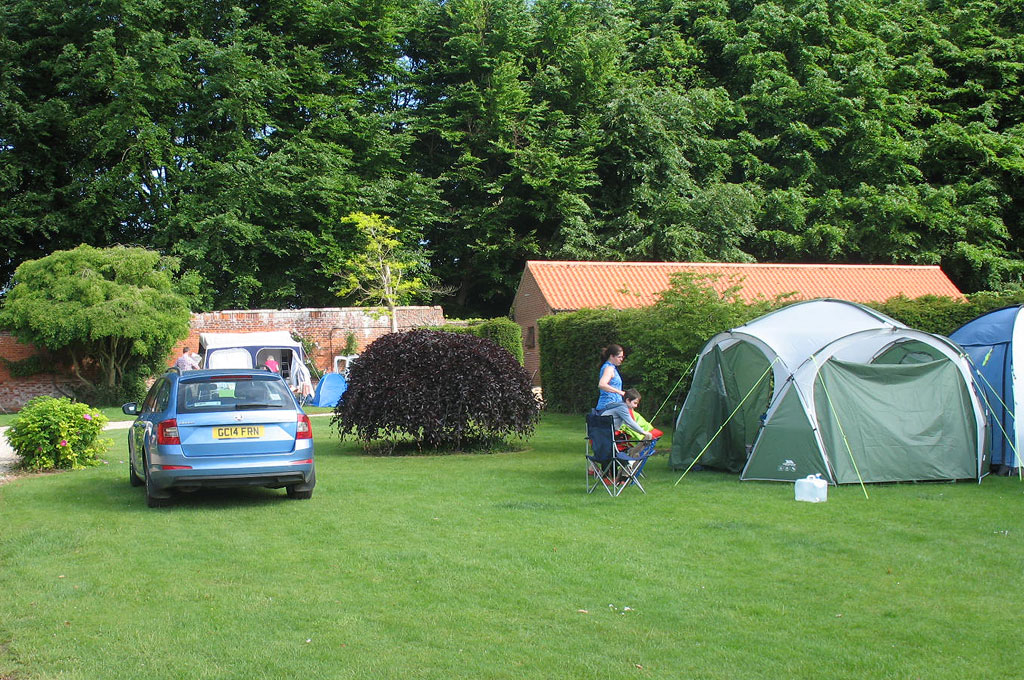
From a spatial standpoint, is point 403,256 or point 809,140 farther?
point 809,140

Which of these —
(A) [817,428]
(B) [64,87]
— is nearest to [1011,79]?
(A) [817,428]

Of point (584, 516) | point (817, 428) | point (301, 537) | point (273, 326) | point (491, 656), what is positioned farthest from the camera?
point (273, 326)

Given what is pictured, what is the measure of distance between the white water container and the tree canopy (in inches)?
1106

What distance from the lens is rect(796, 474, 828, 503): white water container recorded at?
8945mm

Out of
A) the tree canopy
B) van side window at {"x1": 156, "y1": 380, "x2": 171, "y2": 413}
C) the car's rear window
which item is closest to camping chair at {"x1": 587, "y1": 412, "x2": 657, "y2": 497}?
the car's rear window

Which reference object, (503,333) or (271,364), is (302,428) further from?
(271,364)

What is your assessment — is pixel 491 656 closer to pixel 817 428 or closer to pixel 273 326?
pixel 817 428

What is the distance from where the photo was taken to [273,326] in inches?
1275

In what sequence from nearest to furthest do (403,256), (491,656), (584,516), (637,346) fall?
(491,656), (584,516), (637,346), (403,256)

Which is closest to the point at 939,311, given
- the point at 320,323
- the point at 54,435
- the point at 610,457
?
the point at 610,457

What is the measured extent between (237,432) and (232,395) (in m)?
0.53

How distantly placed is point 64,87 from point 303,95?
934cm

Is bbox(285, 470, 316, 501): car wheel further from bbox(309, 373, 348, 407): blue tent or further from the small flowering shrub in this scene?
bbox(309, 373, 348, 407): blue tent

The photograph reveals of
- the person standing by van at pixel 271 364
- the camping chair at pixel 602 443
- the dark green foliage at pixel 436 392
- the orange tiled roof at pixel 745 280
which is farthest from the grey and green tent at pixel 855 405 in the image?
the orange tiled roof at pixel 745 280
